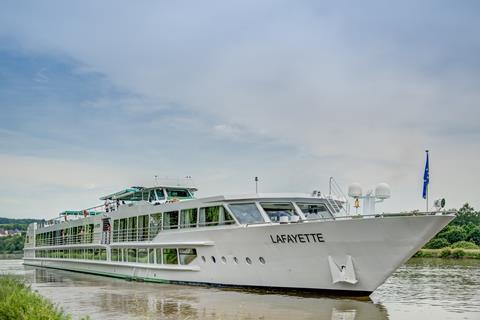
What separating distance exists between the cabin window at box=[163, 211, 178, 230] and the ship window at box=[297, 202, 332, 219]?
5842 mm

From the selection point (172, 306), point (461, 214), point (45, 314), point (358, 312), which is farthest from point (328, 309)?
point (461, 214)

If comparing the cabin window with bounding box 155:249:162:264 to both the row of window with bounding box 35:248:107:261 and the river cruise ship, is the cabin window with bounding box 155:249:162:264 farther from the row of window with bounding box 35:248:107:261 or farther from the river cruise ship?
the row of window with bounding box 35:248:107:261

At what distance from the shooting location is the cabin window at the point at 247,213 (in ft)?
63.8

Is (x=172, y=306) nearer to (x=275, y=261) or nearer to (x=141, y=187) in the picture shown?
(x=275, y=261)

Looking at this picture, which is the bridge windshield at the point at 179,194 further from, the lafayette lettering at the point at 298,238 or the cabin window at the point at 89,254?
the lafayette lettering at the point at 298,238

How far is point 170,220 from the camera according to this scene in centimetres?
2325

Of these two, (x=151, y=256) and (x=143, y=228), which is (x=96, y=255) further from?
(x=151, y=256)

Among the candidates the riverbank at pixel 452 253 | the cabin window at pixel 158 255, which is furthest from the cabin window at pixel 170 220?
the riverbank at pixel 452 253

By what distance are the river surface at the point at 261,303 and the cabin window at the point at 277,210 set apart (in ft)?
9.65

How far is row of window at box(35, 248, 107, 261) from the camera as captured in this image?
99.2 feet

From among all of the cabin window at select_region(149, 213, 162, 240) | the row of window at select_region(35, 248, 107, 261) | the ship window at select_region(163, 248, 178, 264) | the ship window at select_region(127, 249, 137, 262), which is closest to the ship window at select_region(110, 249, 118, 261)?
the row of window at select_region(35, 248, 107, 261)

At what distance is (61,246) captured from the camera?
122 ft

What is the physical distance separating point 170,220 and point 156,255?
1.96 meters

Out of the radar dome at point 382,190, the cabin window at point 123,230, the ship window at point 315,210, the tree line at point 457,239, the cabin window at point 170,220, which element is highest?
the radar dome at point 382,190
